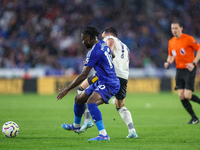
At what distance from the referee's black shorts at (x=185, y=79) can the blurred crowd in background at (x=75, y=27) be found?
13412 mm

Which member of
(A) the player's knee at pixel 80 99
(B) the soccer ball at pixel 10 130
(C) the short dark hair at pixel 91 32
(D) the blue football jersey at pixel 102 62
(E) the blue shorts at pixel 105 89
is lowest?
(B) the soccer ball at pixel 10 130

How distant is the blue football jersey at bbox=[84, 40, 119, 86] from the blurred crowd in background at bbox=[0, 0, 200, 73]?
1627cm

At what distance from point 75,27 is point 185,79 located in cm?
1674

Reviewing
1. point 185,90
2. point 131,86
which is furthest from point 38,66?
point 185,90

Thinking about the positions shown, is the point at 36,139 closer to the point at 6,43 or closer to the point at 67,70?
the point at 67,70

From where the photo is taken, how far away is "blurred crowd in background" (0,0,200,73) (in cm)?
2291

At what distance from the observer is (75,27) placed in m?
24.9

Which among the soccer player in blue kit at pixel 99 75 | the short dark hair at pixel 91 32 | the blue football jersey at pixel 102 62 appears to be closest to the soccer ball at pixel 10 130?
the soccer player in blue kit at pixel 99 75

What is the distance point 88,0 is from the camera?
86.7ft

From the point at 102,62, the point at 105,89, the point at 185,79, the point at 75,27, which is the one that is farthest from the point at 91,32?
the point at 75,27

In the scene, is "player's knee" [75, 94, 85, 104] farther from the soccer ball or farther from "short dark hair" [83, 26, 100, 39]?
the soccer ball

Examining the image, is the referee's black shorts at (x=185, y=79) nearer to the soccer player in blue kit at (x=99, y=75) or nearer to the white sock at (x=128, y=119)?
the white sock at (x=128, y=119)

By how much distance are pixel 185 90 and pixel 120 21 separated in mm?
17479

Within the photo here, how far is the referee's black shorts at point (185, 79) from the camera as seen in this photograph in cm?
891
